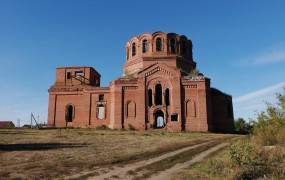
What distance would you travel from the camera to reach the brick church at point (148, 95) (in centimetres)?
3566

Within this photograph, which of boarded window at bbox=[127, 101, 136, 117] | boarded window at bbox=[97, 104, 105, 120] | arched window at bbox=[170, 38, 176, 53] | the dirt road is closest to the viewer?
the dirt road

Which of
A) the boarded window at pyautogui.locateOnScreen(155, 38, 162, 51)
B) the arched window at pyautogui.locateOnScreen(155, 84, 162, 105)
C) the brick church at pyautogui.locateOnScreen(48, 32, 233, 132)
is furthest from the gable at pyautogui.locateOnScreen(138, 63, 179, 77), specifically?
the boarded window at pyautogui.locateOnScreen(155, 38, 162, 51)

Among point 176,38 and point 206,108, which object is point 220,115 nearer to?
point 206,108

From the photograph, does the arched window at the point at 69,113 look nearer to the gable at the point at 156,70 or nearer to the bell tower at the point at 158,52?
the bell tower at the point at 158,52

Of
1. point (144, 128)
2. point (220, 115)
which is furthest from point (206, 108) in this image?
point (144, 128)

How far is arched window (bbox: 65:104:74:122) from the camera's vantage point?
4066cm

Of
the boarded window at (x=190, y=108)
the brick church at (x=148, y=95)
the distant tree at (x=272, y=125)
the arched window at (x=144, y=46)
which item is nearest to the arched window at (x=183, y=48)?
the brick church at (x=148, y=95)

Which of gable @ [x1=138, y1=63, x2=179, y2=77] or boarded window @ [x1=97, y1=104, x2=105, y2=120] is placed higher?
gable @ [x1=138, y1=63, x2=179, y2=77]

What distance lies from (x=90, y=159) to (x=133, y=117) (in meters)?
23.3

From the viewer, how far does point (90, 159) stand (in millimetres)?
12820

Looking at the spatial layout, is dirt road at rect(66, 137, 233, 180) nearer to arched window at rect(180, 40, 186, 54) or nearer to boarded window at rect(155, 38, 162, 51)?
boarded window at rect(155, 38, 162, 51)

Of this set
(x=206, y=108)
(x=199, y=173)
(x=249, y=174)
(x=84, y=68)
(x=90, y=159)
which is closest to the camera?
(x=249, y=174)

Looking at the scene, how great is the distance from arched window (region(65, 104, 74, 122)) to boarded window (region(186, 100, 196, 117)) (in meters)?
15.3

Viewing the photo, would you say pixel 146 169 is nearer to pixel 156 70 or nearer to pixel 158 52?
pixel 156 70
